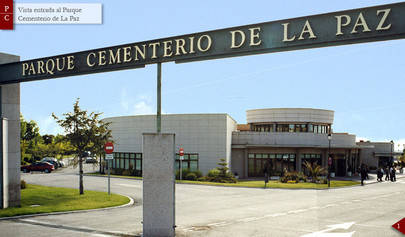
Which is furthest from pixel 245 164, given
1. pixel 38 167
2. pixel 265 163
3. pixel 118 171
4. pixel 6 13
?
pixel 6 13

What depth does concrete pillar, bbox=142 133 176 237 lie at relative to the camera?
39.1 ft

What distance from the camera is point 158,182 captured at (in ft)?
39.1

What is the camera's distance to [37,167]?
157 ft

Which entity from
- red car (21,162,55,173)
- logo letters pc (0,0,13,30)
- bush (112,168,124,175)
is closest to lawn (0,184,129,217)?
logo letters pc (0,0,13,30)

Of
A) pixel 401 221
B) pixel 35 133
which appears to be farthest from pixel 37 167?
pixel 35 133

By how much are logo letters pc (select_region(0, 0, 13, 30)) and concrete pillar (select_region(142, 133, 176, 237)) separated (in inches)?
332

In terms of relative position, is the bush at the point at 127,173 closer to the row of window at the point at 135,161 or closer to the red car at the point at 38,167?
the row of window at the point at 135,161

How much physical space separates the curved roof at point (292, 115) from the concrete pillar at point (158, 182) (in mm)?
39419

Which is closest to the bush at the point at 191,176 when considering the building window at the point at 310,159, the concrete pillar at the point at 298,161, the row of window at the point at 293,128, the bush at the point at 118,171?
the bush at the point at 118,171

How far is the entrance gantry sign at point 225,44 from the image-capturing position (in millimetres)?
10195

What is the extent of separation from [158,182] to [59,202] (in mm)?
10447

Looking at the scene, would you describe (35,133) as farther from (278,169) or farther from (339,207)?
(339,207)

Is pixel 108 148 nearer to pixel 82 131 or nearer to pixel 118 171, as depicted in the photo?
pixel 82 131

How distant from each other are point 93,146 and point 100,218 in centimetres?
964
